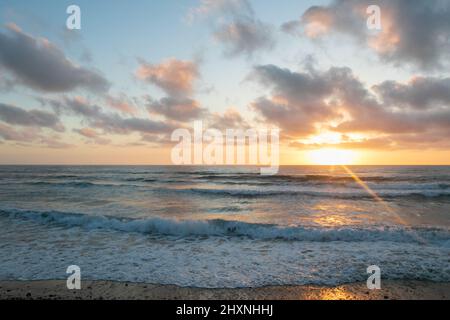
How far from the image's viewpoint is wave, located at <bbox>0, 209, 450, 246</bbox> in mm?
10617

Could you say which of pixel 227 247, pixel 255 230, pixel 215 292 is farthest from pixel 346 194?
pixel 215 292

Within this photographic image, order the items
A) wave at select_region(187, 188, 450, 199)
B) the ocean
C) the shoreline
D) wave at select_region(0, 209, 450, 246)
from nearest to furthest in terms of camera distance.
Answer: the shoreline, the ocean, wave at select_region(0, 209, 450, 246), wave at select_region(187, 188, 450, 199)

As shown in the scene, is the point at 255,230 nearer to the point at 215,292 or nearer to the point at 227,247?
the point at 227,247

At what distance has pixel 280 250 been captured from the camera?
9219 millimetres

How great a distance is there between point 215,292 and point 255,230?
19.2 feet

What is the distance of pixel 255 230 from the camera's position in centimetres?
1179

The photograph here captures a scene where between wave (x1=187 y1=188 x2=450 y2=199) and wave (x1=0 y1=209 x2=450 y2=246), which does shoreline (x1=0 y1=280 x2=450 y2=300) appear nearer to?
wave (x1=0 y1=209 x2=450 y2=246)

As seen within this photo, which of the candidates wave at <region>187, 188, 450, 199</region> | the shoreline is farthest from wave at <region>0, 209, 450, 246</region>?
wave at <region>187, 188, 450, 199</region>

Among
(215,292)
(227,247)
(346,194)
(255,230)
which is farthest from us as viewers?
(346,194)

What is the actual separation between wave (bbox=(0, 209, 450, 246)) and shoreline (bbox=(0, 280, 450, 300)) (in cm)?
420

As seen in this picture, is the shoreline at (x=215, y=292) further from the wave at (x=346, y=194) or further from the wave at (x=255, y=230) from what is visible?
the wave at (x=346, y=194)
